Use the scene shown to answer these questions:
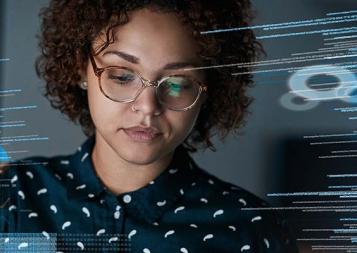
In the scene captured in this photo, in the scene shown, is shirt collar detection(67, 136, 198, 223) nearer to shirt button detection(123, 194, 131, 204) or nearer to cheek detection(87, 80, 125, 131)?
shirt button detection(123, 194, 131, 204)

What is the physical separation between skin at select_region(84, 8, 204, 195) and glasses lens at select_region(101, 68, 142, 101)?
12 millimetres

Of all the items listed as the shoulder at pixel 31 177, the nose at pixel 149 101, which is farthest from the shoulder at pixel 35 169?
the nose at pixel 149 101

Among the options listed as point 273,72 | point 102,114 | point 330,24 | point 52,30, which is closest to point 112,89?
point 102,114

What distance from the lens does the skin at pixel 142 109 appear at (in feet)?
3.92

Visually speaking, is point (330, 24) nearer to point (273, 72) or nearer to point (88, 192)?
point (273, 72)

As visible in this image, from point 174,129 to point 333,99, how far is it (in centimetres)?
28

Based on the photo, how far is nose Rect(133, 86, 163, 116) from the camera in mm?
1196

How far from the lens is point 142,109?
1.21 meters

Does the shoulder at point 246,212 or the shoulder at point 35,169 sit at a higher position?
the shoulder at point 35,169

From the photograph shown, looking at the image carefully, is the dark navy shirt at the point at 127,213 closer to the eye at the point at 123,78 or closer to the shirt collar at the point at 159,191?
the shirt collar at the point at 159,191

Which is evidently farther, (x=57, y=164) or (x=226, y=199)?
(x=57, y=164)

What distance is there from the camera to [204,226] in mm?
1206

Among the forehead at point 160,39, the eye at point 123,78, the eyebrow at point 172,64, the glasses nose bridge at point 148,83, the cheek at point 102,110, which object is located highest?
the forehead at point 160,39

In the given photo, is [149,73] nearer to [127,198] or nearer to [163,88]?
[163,88]
